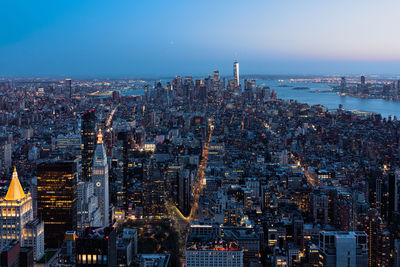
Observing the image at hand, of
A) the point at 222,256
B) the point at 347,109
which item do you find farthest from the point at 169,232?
the point at 347,109

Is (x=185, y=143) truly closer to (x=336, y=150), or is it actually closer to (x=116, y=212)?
(x=336, y=150)

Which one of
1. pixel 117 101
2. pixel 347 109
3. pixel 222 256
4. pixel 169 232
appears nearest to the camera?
pixel 222 256

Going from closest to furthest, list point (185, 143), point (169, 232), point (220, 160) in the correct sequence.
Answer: point (169, 232) → point (220, 160) → point (185, 143)

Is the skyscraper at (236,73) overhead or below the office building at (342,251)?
overhead

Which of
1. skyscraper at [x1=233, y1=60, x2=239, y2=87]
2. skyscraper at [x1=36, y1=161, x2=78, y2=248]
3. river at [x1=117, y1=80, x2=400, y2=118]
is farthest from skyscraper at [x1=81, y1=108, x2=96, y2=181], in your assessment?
skyscraper at [x1=233, y1=60, x2=239, y2=87]

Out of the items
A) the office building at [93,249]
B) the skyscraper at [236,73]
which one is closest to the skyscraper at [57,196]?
the office building at [93,249]

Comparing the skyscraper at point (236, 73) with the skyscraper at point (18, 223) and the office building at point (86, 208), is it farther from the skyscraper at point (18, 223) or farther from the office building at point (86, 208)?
the skyscraper at point (18, 223)

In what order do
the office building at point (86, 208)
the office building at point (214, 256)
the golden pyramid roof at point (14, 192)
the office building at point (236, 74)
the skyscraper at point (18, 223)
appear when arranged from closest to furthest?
the office building at point (214, 256) < the skyscraper at point (18, 223) < the golden pyramid roof at point (14, 192) < the office building at point (86, 208) < the office building at point (236, 74)

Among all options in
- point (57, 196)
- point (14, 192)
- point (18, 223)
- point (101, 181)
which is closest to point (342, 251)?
point (18, 223)
